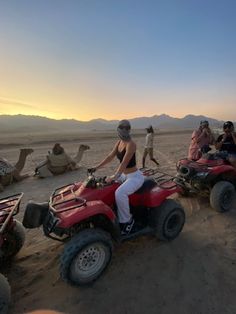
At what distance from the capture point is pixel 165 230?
18.0 feet

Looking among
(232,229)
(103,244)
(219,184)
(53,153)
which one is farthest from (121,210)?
(53,153)

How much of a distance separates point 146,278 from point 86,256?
0.98 m

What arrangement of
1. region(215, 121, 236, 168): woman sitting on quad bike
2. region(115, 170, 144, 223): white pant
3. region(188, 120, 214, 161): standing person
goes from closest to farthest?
region(115, 170, 144, 223): white pant < region(215, 121, 236, 168): woman sitting on quad bike < region(188, 120, 214, 161): standing person

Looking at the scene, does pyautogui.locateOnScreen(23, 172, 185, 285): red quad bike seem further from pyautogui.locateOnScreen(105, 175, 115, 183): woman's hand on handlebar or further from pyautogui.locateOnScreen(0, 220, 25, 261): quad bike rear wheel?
pyautogui.locateOnScreen(0, 220, 25, 261): quad bike rear wheel

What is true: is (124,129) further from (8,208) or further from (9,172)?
(9,172)

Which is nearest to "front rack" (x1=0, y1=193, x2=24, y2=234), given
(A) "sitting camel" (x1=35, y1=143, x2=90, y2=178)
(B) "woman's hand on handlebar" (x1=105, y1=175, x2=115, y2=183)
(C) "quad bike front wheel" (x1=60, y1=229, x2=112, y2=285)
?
(C) "quad bike front wheel" (x1=60, y1=229, x2=112, y2=285)

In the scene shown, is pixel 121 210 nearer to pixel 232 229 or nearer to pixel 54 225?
pixel 54 225

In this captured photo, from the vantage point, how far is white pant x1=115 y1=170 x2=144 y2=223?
491cm

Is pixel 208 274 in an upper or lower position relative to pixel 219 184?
lower

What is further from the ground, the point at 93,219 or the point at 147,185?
the point at 147,185

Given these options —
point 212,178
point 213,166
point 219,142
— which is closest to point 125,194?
point 212,178

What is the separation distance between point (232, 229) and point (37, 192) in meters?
6.11

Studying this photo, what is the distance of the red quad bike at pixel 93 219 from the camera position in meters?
4.24

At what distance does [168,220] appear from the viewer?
5496 millimetres
